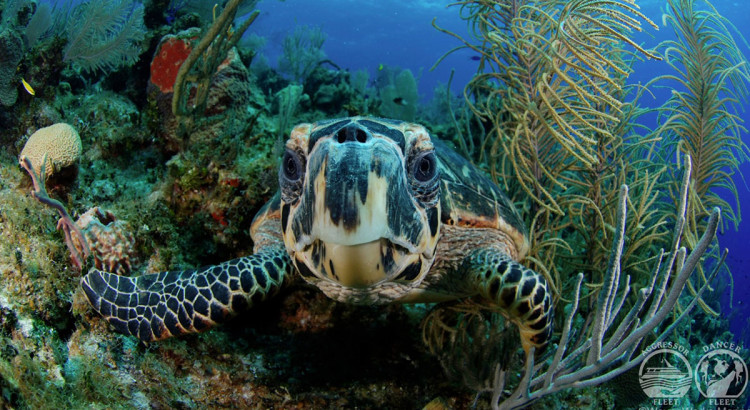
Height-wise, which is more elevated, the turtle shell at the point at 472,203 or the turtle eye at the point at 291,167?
the turtle eye at the point at 291,167

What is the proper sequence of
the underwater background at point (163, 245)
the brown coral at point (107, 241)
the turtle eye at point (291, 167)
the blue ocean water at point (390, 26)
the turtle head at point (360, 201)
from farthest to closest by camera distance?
the blue ocean water at point (390, 26)
the brown coral at point (107, 241)
the underwater background at point (163, 245)
the turtle eye at point (291, 167)
the turtle head at point (360, 201)

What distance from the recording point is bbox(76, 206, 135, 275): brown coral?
7.32 ft

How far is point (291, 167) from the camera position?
1497mm

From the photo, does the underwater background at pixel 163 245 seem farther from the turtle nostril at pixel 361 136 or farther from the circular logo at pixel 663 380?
the turtle nostril at pixel 361 136

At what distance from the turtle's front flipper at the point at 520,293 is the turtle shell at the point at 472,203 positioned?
29 centimetres

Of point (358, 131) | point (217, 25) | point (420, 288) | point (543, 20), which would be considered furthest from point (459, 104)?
point (358, 131)

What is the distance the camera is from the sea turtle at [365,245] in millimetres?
1223

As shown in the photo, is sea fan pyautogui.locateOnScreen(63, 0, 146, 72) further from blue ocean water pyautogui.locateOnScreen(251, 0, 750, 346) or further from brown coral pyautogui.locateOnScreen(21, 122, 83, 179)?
blue ocean water pyautogui.locateOnScreen(251, 0, 750, 346)

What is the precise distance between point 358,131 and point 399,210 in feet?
1.01

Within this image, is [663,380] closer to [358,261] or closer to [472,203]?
[472,203]

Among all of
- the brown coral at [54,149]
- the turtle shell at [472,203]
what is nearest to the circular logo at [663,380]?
the turtle shell at [472,203]

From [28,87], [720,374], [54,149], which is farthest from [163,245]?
[720,374]

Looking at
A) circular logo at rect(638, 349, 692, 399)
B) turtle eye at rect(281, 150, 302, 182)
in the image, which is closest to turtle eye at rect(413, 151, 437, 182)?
turtle eye at rect(281, 150, 302, 182)

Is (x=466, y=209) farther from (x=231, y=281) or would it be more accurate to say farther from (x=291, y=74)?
(x=291, y=74)
